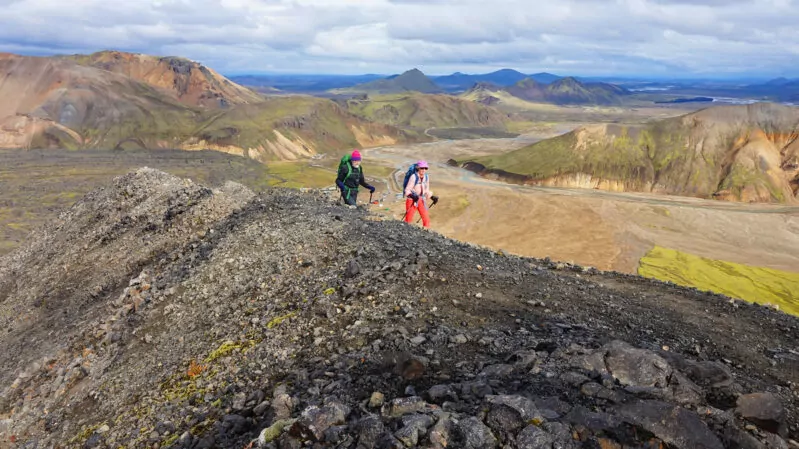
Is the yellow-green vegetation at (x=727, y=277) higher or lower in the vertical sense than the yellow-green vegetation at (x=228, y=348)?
lower

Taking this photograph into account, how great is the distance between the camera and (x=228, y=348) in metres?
11.7

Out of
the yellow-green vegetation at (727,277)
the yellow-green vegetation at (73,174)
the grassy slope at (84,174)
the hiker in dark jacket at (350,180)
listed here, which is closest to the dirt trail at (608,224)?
the yellow-green vegetation at (727,277)

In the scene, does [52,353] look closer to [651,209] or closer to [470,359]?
[470,359]

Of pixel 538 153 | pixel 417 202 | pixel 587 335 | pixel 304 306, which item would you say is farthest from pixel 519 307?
pixel 538 153

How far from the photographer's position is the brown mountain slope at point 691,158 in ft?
347

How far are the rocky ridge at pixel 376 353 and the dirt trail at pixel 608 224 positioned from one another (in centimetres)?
4681

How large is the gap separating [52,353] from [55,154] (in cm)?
16966

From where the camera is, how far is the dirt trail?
208ft

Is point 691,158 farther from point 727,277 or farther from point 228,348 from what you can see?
point 228,348

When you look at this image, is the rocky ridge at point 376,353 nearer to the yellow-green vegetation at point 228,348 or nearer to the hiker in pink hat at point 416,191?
the yellow-green vegetation at point 228,348

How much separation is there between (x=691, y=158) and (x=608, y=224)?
54984 mm

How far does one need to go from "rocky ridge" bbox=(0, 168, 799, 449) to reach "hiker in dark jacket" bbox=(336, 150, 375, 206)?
9.29 ft

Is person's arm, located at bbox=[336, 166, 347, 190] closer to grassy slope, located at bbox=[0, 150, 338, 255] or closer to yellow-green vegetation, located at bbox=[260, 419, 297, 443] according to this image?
yellow-green vegetation, located at bbox=[260, 419, 297, 443]

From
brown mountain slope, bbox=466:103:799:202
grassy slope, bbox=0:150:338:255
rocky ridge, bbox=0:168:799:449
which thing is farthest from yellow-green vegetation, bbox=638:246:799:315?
grassy slope, bbox=0:150:338:255
